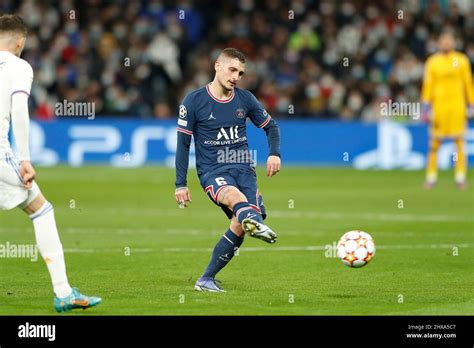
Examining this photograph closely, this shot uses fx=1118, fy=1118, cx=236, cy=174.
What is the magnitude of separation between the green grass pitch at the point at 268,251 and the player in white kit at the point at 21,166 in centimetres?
30

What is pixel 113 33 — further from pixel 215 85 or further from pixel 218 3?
pixel 215 85

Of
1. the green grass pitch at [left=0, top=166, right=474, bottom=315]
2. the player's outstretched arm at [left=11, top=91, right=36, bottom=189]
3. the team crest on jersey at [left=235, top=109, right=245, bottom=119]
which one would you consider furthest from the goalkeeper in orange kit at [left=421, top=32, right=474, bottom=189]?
the player's outstretched arm at [left=11, top=91, right=36, bottom=189]

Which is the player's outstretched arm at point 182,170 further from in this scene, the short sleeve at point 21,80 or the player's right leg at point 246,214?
the short sleeve at point 21,80

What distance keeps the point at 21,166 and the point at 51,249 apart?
2.45 ft

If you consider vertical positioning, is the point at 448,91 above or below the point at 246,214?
above

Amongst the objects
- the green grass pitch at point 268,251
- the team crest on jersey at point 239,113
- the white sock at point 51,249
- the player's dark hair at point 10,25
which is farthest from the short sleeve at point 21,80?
the team crest on jersey at point 239,113

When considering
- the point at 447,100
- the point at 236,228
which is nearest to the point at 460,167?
the point at 447,100

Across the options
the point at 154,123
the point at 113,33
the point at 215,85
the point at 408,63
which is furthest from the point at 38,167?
the point at 215,85

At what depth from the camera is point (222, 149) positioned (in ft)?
34.4

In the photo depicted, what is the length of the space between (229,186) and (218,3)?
2247 centimetres

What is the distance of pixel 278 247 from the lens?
549 inches

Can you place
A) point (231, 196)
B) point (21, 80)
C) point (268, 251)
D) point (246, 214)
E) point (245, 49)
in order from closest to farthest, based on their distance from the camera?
1. point (21, 80)
2. point (246, 214)
3. point (231, 196)
4. point (268, 251)
5. point (245, 49)

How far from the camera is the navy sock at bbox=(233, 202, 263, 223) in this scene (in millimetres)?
9766

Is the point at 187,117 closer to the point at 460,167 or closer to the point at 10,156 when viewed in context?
the point at 10,156
